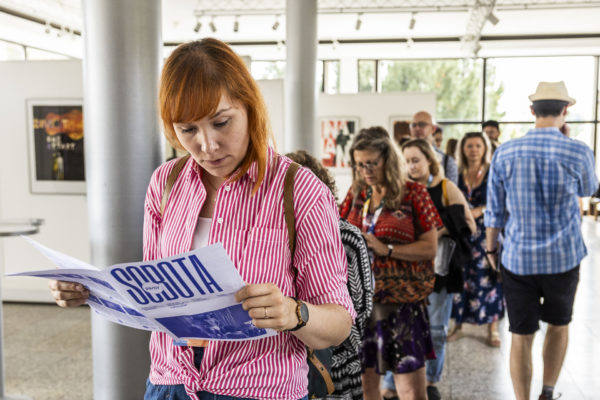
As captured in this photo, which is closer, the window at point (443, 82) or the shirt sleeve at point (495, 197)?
the shirt sleeve at point (495, 197)

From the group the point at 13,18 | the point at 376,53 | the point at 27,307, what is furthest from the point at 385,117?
the point at 13,18

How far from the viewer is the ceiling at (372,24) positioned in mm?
10703

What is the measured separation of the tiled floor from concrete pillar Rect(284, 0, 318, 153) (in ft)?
10.5

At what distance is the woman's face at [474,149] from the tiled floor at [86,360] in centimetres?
170

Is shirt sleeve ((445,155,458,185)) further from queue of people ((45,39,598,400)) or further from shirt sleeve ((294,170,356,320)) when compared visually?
shirt sleeve ((294,170,356,320))

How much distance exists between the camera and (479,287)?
5.09 meters

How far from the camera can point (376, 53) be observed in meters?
14.5

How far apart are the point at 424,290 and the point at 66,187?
4736 millimetres

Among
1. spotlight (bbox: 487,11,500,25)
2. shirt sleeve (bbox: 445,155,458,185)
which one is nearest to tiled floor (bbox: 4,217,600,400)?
shirt sleeve (bbox: 445,155,458,185)

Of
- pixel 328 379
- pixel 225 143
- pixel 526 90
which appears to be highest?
pixel 526 90

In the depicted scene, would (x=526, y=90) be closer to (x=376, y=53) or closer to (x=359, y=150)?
(x=376, y=53)

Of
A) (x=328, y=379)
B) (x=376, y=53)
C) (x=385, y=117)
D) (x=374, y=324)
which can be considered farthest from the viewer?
(x=376, y=53)

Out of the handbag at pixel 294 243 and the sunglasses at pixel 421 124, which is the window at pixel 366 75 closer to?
the sunglasses at pixel 421 124

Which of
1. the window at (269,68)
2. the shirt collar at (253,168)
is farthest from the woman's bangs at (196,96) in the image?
the window at (269,68)
